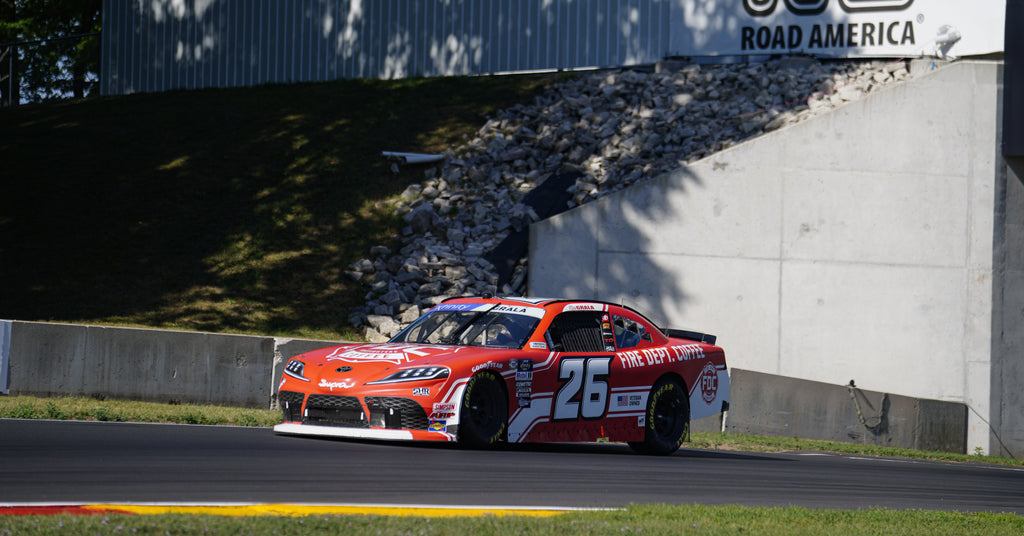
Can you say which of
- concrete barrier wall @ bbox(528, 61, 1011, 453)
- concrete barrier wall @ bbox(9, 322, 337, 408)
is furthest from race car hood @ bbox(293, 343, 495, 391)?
concrete barrier wall @ bbox(528, 61, 1011, 453)

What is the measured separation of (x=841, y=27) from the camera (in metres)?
26.2

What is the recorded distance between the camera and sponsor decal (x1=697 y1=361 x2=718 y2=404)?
43.0ft

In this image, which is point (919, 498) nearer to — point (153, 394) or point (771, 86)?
point (153, 394)

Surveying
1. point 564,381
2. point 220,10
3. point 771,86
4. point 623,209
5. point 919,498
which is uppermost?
point 220,10

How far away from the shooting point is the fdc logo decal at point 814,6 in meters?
25.8

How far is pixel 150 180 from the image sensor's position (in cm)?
2481

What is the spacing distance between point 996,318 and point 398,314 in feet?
34.5

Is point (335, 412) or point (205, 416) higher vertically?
point (335, 412)

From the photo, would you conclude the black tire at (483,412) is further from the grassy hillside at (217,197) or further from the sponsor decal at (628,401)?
the grassy hillside at (217,197)

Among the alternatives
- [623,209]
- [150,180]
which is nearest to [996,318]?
[623,209]

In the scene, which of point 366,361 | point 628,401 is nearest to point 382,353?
point 366,361

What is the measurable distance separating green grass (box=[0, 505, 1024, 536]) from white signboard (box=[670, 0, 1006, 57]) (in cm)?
1856

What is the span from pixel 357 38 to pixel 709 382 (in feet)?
67.8

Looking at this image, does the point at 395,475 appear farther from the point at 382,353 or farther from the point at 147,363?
the point at 147,363
